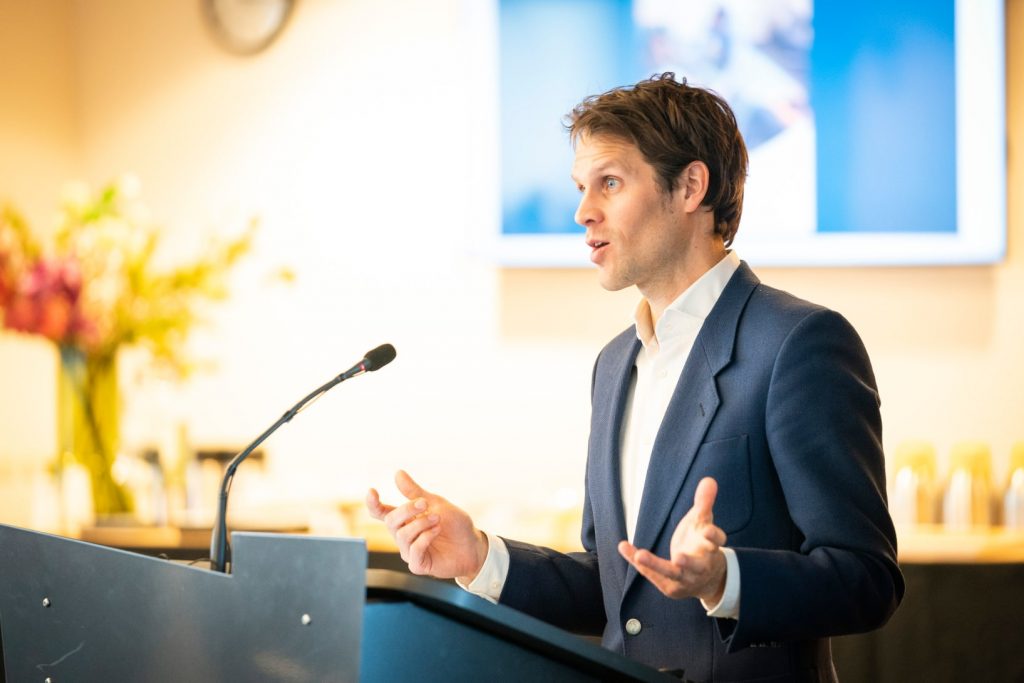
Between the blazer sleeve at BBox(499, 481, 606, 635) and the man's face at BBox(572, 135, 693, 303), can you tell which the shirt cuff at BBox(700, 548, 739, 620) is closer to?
the blazer sleeve at BBox(499, 481, 606, 635)

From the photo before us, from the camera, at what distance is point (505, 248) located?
3.92 m

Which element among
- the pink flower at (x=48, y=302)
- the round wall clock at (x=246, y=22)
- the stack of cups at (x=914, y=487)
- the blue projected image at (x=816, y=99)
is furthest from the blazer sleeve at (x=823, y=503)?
the round wall clock at (x=246, y=22)

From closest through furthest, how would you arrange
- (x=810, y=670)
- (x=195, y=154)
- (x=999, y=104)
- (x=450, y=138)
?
(x=810, y=670), (x=999, y=104), (x=450, y=138), (x=195, y=154)

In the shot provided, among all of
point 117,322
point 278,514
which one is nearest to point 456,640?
point 278,514

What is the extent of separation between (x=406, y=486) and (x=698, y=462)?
378 millimetres

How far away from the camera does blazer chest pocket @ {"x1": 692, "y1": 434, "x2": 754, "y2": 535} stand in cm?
155

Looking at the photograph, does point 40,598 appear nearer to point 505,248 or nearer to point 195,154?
point 505,248

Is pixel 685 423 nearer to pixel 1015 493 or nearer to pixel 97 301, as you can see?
pixel 1015 493

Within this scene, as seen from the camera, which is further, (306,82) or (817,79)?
(306,82)

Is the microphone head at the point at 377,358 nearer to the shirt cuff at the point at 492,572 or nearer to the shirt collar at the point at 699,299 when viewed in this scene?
the shirt cuff at the point at 492,572

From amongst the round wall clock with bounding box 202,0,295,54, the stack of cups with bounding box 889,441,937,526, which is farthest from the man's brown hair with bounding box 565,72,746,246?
the round wall clock with bounding box 202,0,295,54

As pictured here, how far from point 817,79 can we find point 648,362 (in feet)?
7.12

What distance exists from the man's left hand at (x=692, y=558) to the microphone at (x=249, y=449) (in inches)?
16.5

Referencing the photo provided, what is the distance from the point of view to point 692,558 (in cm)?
124
